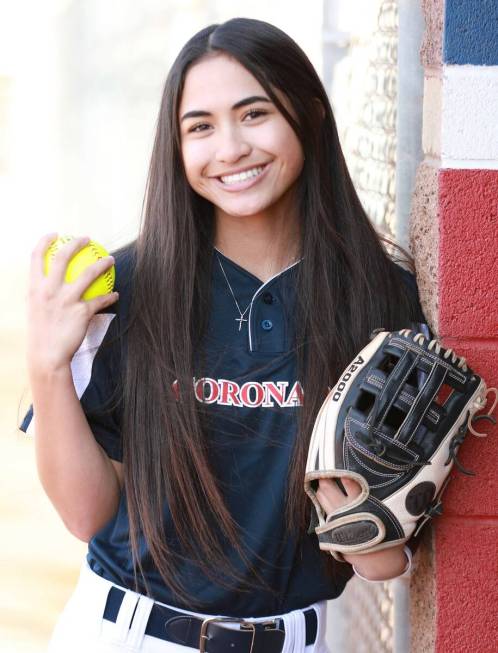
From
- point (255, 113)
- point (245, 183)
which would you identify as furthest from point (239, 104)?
point (245, 183)

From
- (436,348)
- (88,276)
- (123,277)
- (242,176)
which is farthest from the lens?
(123,277)

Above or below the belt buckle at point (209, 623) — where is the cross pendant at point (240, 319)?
above

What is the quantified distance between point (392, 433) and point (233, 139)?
0.61 meters

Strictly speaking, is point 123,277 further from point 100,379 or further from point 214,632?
point 214,632

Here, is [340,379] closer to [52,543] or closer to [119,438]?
[119,438]

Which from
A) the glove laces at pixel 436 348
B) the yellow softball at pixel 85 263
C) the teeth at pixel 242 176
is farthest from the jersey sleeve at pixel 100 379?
the glove laces at pixel 436 348

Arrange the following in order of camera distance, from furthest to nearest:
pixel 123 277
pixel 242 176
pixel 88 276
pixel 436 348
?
pixel 123 277 → pixel 242 176 → pixel 88 276 → pixel 436 348

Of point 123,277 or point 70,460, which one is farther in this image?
point 123,277

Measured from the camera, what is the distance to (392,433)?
197cm

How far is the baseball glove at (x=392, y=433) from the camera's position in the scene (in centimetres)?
195

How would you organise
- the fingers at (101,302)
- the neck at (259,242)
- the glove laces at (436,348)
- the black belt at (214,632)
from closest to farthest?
the glove laces at (436,348) → the fingers at (101,302) → the black belt at (214,632) → the neck at (259,242)

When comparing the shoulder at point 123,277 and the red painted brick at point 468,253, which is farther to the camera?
the shoulder at point 123,277

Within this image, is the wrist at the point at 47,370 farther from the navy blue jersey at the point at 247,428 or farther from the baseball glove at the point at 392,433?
the baseball glove at the point at 392,433

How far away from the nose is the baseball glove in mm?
422
